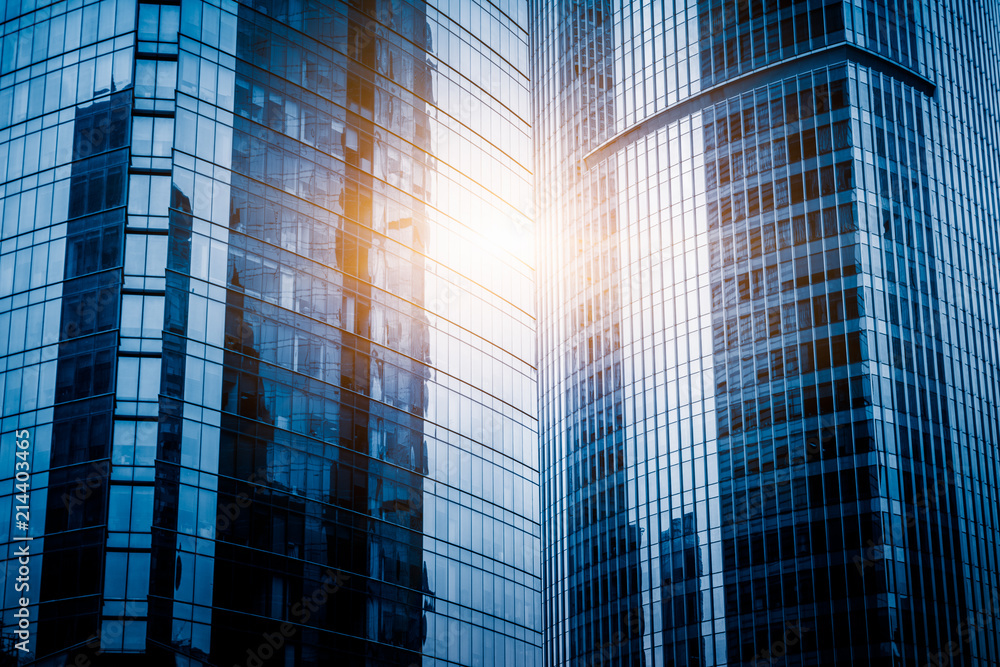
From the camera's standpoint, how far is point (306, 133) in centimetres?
7938

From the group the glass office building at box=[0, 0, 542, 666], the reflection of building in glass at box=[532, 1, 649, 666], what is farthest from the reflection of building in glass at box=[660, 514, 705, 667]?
the glass office building at box=[0, 0, 542, 666]

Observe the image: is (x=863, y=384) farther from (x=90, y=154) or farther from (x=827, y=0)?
(x=90, y=154)

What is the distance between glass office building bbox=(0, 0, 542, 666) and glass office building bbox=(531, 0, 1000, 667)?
113ft

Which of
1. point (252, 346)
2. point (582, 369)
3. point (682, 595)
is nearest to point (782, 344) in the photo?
point (682, 595)

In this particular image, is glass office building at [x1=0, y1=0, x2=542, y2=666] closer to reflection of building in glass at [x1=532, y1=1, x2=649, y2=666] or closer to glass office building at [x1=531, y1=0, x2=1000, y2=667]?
glass office building at [x1=531, y1=0, x2=1000, y2=667]

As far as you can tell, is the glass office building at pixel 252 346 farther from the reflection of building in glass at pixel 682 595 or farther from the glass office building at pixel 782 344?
the reflection of building in glass at pixel 682 595

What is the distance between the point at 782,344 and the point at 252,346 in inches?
2517

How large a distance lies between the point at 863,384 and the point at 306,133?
59.2m

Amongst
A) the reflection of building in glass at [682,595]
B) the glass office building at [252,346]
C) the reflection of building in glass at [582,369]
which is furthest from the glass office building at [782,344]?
the glass office building at [252,346]

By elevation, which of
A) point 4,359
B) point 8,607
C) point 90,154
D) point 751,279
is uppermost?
point 751,279

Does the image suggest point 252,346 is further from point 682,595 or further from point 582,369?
point 582,369

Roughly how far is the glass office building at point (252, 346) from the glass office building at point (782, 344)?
34.5 meters

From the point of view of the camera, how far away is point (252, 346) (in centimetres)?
7200

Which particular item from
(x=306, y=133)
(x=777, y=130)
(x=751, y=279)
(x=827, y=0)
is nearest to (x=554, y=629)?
(x=751, y=279)
